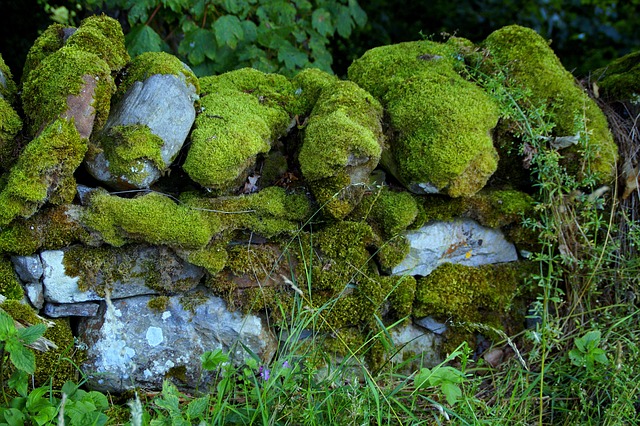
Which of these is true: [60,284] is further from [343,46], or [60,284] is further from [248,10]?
[343,46]

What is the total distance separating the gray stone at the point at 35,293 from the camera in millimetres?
2871

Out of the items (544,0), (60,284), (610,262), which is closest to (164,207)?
(60,284)

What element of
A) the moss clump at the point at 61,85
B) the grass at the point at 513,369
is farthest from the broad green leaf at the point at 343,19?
the moss clump at the point at 61,85

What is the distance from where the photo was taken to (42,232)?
2840 mm

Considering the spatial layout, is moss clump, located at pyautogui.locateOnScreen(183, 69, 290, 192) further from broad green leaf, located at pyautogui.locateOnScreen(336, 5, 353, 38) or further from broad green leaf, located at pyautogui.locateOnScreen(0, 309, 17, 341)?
broad green leaf, located at pyautogui.locateOnScreen(336, 5, 353, 38)

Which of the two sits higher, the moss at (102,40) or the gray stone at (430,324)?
the moss at (102,40)

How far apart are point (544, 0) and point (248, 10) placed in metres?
4.08

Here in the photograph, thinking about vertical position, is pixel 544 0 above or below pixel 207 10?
below

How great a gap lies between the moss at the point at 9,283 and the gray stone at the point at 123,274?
127mm

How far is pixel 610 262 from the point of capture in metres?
3.41

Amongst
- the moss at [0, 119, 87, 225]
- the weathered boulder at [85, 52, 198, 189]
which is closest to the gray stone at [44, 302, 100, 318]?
the moss at [0, 119, 87, 225]

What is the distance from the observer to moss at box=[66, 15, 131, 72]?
10.0ft

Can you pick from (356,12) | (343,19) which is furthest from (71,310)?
(356,12)

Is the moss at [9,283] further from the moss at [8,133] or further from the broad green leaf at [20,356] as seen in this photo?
the broad green leaf at [20,356]
